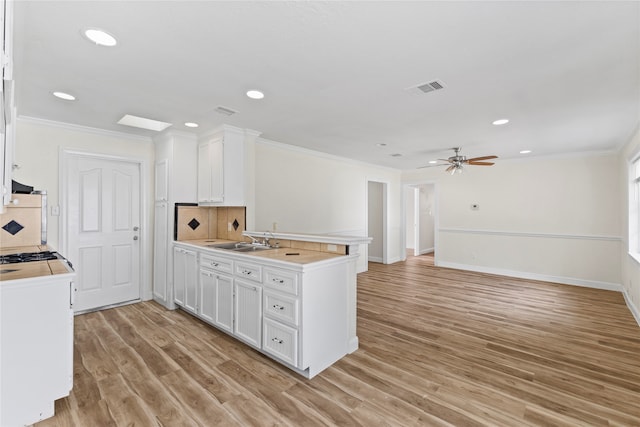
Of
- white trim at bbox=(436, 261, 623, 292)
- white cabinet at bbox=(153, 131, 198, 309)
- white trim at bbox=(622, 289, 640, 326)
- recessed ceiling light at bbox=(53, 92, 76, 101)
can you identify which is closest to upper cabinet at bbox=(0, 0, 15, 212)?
recessed ceiling light at bbox=(53, 92, 76, 101)

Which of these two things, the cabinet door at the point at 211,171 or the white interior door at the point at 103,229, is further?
the cabinet door at the point at 211,171

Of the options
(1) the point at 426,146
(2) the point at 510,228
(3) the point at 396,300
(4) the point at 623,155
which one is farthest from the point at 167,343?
(4) the point at 623,155

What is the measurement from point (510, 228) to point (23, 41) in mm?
7402

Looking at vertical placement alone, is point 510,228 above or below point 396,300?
above

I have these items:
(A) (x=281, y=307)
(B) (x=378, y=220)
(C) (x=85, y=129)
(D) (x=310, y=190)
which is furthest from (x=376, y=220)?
(C) (x=85, y=129)

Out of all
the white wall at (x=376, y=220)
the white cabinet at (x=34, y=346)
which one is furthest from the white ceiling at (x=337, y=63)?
the white wall at (x=376, y=220)

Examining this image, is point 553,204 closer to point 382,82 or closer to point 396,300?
point 396,300

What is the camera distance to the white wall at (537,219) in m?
5.19

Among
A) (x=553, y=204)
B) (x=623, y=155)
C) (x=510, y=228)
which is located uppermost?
(x=623, y=155)

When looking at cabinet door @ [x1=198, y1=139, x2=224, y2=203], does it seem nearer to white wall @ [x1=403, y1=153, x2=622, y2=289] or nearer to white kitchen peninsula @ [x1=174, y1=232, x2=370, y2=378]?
white kitchen peninsula @ [x1=174, y1=232, x2=370, y2=378]

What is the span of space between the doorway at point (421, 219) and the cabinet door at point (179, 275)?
21.6 ft

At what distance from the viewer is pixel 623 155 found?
457cm

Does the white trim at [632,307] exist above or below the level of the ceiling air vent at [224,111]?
below

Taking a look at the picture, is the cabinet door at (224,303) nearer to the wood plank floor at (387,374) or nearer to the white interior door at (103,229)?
the wood plank floor at (387,374)
